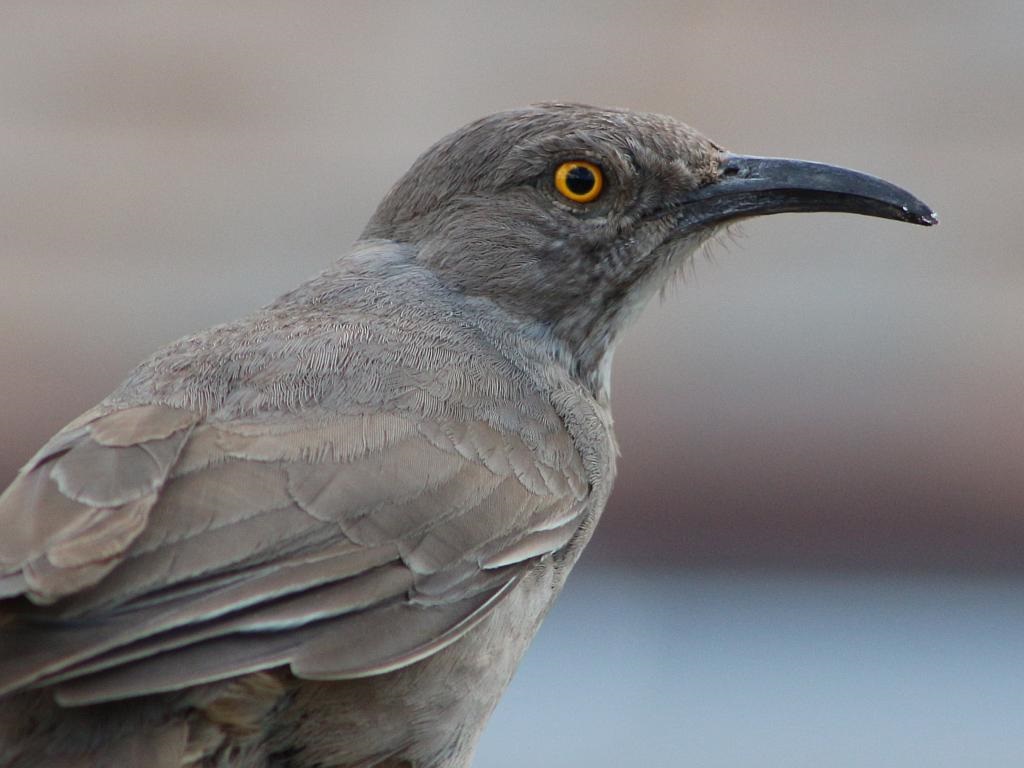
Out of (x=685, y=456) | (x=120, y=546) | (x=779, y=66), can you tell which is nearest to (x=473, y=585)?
(x=120, y=546)

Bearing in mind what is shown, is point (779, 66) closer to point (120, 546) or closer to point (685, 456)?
point (685, 456)

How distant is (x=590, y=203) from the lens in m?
5.35

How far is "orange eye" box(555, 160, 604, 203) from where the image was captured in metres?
5.32

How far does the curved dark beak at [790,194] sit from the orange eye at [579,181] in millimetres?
294

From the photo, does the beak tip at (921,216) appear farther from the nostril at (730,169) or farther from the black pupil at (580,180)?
the black pupil at (580,180)

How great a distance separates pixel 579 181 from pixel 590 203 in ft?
0.26

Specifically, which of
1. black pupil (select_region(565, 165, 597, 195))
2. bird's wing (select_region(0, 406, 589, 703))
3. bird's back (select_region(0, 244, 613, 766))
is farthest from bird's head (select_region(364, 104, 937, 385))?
bird's wing (select_region(0, 406, 589, 703))

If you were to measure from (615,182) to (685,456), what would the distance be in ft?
11.9

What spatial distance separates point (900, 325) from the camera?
33.0 ft

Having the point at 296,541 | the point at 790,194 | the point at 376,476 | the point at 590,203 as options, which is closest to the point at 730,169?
the point at 790,194

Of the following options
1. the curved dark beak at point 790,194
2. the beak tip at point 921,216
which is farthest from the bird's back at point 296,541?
the beak tip at point 921,216

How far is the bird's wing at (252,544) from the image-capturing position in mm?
3676

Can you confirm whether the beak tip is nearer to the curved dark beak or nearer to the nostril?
the curved dark beak

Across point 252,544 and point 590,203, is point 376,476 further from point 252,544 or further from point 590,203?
point 590,203
